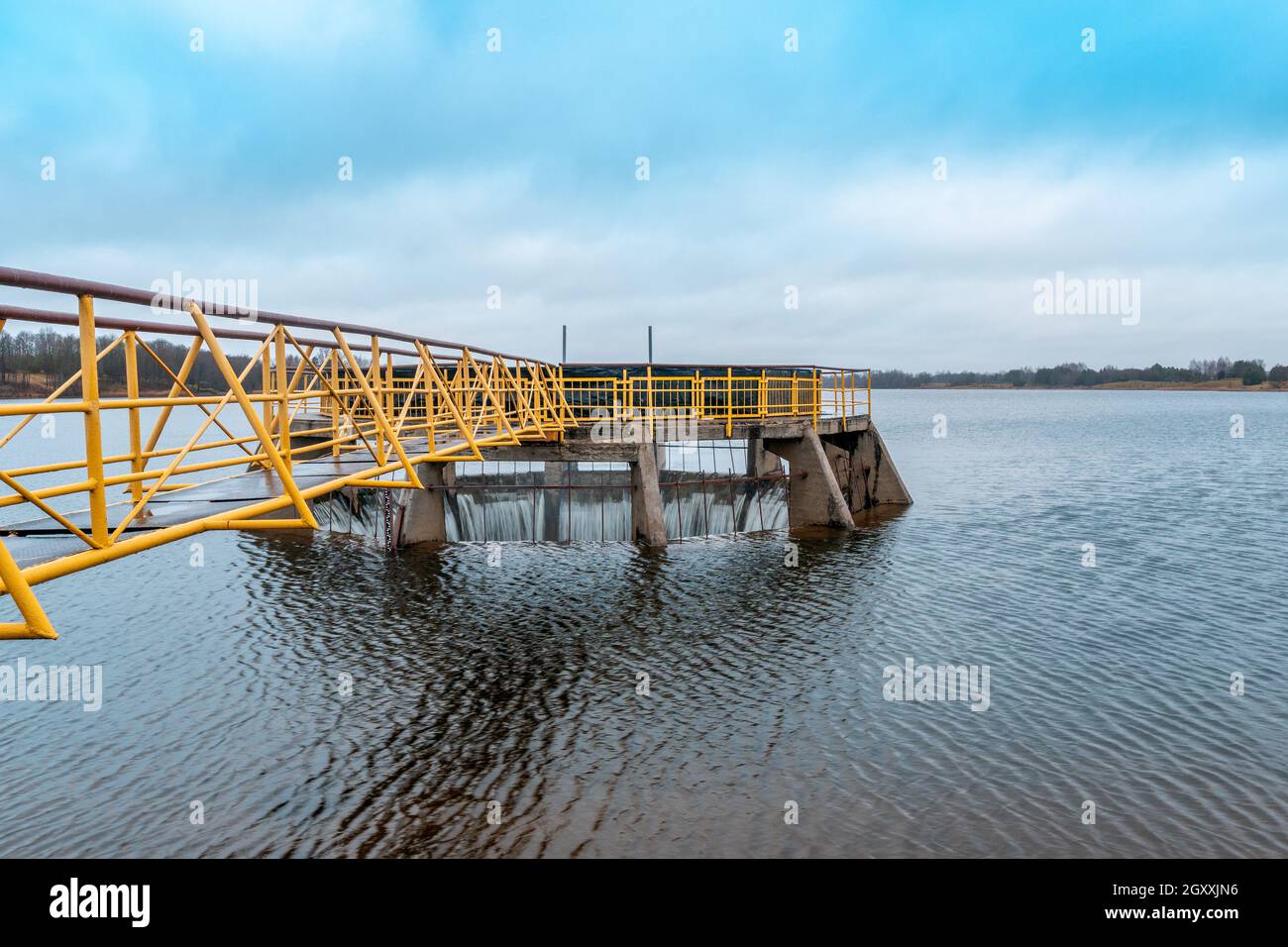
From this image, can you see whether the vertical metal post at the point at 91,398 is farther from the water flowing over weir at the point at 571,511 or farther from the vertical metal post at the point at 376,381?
the water flowing over weir at the point at 571,511

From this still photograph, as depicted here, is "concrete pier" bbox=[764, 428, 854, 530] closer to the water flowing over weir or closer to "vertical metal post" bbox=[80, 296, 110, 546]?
the water flowing over weir

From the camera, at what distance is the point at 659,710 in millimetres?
10992

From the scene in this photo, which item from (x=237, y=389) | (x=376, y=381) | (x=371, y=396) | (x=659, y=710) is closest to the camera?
(x=237, y=389)

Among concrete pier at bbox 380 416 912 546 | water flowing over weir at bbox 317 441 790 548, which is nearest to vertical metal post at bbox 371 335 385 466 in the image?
concrete pier at bbox 380 416 912 546

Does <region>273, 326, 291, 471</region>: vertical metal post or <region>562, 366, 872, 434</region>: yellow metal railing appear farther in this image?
<region>562, 366, 872, 434</region>: yellow metal railing

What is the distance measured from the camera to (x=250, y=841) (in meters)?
8.03

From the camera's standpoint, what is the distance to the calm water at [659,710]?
27.0 ft

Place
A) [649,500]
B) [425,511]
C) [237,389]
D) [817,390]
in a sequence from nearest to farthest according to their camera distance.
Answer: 1. [237,389]
2. [649,500]
3. [425,511]
4. [817,390]

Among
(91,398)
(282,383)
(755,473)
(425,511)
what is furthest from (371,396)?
(755,473)

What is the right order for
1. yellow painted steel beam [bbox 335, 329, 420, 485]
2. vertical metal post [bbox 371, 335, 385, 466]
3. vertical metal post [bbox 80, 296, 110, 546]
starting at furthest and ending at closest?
vertical metal post [bbox 371, 335, 385, 466]
yellow painted steel beam [bbox 335, 329, 420, 485]
vertical metal post [bbox 80, 296, 110, 546]

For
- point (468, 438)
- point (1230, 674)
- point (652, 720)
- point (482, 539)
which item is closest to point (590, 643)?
point (652, 720)

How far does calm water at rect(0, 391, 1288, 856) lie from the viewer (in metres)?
8.23

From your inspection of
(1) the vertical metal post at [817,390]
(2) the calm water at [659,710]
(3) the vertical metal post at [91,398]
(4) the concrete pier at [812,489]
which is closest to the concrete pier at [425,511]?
(2) the calm water at [659,710]

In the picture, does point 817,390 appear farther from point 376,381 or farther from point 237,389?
point 237,389
